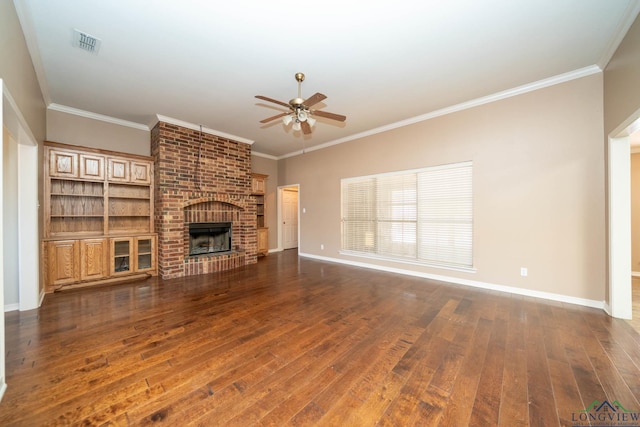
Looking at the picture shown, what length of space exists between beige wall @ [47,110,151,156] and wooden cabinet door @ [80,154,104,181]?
509 millimetres

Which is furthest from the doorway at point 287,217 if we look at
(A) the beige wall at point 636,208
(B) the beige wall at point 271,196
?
(A) the beige wall at point 636,208

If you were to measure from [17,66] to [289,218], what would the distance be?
6221 millimetres

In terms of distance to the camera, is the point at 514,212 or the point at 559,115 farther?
the point at 514,212

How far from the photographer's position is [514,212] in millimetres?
3564

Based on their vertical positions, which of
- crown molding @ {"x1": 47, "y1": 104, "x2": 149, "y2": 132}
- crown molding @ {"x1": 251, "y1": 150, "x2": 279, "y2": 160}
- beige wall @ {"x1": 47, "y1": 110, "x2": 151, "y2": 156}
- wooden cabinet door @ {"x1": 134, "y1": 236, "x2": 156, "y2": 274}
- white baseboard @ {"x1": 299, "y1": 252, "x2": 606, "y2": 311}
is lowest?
white baseboard @ {"x1": 299, "y1": 252, "x2": 606, "y2": 311}

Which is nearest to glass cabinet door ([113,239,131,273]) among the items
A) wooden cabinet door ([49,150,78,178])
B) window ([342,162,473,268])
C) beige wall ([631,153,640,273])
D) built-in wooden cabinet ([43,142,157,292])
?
built-in wooden cabinet ([43,142,157,292])

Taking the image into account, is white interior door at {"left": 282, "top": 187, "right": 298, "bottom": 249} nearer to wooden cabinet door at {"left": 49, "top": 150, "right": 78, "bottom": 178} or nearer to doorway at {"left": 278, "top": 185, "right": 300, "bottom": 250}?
doorway at {"left": 278, "top": 185, "right": 300, "bottom": 250}

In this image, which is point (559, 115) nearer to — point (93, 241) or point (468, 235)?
point (468, 235)

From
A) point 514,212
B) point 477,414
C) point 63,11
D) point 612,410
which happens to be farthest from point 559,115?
point 63,11

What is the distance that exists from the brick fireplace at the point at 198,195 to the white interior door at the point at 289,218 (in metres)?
1.92

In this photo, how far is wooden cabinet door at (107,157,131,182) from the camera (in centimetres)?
429

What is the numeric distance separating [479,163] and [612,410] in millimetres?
3151

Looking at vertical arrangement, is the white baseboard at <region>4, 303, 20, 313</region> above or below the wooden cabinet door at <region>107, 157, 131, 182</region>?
below

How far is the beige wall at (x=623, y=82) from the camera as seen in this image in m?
2.26
